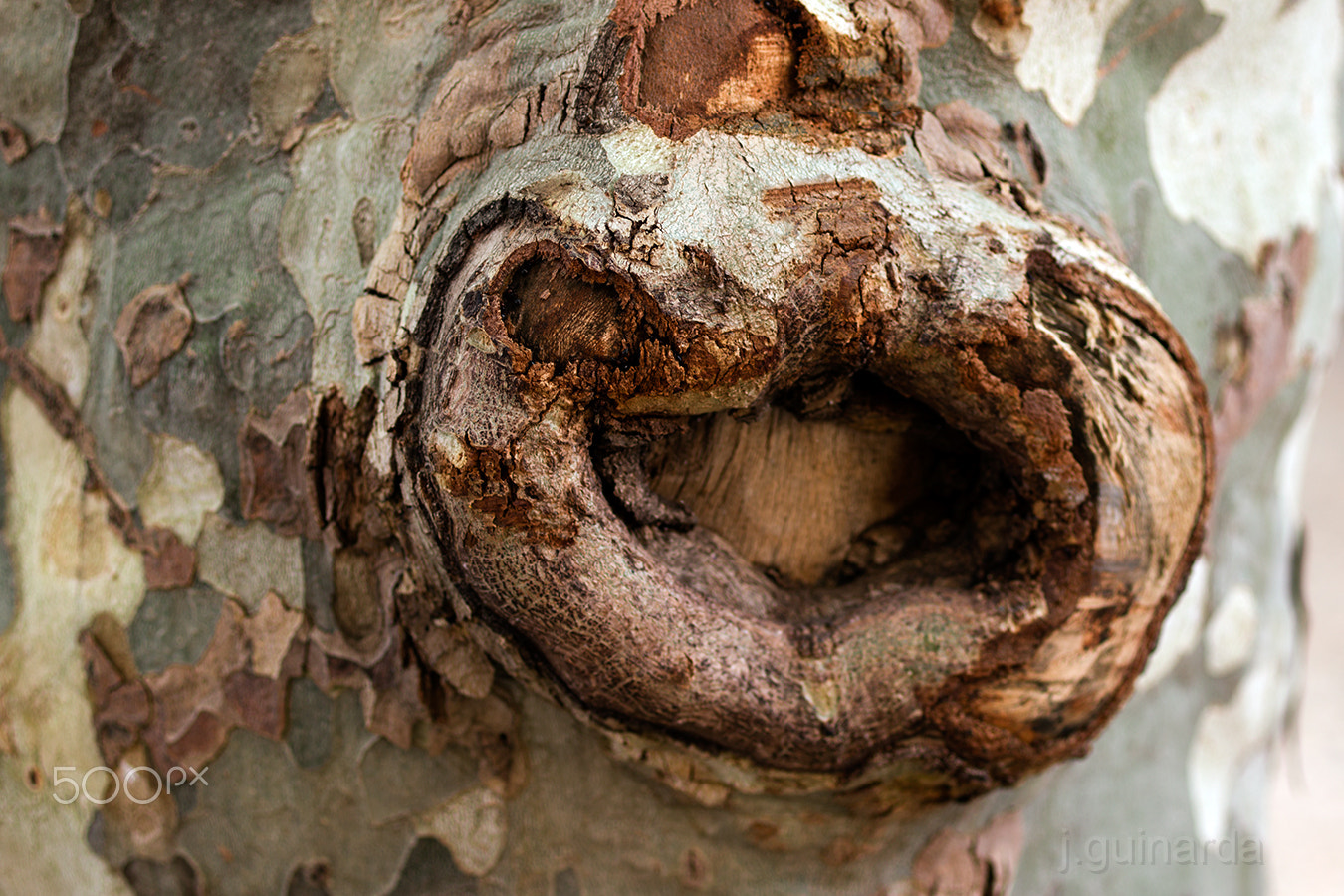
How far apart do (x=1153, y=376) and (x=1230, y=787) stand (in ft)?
1.89

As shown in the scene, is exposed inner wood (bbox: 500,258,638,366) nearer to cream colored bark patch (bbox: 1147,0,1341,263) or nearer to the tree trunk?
the tree trunk

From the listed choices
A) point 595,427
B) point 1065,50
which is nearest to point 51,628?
point 595,427

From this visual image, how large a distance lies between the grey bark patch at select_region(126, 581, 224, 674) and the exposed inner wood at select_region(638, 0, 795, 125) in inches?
16.3

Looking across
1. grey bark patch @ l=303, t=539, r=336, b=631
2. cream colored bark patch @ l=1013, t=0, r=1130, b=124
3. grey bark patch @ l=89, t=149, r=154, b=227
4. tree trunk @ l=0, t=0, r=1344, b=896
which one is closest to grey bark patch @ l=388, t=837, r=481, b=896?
tree trunk @ l=0, t=0, r=1344, b=896

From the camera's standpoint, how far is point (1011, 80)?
0.61 meters

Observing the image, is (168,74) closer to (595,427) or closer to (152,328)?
(152,328)

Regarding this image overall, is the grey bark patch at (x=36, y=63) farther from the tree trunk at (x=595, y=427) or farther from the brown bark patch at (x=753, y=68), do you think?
the brown bark patch at (x=753, y=68)

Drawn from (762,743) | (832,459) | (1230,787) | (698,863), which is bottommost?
(1230,787)

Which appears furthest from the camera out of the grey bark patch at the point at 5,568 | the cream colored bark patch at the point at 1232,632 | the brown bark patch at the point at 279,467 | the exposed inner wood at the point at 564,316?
the cream colored bark patch at the point at 1232,632

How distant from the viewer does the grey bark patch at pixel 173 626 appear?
635 mm

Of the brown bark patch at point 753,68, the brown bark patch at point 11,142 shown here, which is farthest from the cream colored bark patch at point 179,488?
the brown bark patch at point 753,68

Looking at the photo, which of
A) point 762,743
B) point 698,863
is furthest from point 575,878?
Result: point 762,743

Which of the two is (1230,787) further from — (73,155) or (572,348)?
(73,155)

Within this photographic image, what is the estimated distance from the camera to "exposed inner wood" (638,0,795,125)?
0.49 meters
